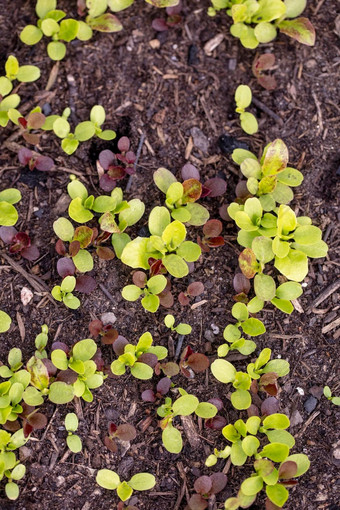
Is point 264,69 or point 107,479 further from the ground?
point 264,69

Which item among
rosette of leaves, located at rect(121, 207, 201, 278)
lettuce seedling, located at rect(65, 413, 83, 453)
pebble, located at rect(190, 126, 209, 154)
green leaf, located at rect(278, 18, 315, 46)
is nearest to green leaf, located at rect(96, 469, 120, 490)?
lettuce seedling, located at rect(65, 413, 83, 453)

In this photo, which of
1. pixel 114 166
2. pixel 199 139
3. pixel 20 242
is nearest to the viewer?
pixel 20 242

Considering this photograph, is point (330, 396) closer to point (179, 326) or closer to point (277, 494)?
point (277, 494)

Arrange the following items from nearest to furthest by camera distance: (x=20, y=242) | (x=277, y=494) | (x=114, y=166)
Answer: (x=277, y=494), (x=20, y=242), (x=114, y=166)

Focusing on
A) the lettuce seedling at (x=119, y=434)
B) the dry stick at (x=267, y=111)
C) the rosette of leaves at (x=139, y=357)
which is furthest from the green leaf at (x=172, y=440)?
the dry stick at (x=267, y=111)

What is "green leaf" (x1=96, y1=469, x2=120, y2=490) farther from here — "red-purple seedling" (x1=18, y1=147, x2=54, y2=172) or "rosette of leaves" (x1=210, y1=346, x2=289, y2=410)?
"red-purple seedling" (x1=18, y1=147, x2=54, y2=172)

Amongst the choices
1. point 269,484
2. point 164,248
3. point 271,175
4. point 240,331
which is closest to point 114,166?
point 164,248

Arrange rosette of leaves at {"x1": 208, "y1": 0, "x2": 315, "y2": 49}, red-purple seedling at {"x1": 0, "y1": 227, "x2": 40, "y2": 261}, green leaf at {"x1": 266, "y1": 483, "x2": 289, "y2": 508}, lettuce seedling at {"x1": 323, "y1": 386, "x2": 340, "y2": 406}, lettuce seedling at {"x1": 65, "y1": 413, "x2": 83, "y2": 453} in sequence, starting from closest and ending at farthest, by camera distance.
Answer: green leaf at {"x1": 266, "y1": 483, "x2": 289, "y2": 508} < lettuce seedling at {"x1": 65, "y1": 413, "x2": 83, "y2": 453} < lettuce seedling at {"x1": 323, "y1": 386, "x2": 340, "y2": 406} < red-purple seedling at {"x1": 0, "y1": 227, "x2": 40, "y2": 261} < rosette of leaves at {"x1": 208, "y1": 0, "x2": 315, "y2": 49}
